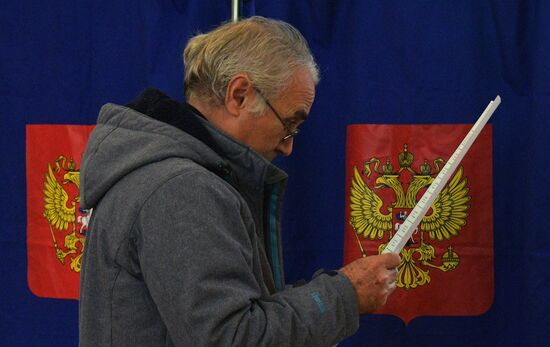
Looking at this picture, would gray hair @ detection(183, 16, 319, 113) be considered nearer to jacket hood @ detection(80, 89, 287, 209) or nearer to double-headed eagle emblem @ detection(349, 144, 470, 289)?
jacket hood @ detection(80, 89, 287, 209)

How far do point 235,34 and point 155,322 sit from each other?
466mm

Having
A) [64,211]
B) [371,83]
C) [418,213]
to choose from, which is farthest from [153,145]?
[64,211]

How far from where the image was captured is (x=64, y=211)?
2.04 meters

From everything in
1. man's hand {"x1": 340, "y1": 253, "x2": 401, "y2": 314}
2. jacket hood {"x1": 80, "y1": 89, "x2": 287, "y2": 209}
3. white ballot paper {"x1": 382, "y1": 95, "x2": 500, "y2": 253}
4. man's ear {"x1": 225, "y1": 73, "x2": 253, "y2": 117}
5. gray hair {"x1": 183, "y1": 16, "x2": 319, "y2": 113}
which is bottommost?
man's hand {"x1": 340, "y1": 253, "x2": 401, "y2": 314}

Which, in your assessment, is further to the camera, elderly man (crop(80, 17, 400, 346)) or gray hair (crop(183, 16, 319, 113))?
gray hair (crop(183, 16, 319, 113))

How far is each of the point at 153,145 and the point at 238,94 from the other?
0.17 m

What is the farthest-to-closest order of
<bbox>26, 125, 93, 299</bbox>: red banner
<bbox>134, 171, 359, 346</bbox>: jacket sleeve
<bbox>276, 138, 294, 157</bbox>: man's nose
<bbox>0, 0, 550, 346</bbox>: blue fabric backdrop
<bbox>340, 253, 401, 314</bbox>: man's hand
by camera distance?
1. <bbox>26, 125, 93, 299</bbox>: red banner
2. <bbox>0, 0, 550, 346</bbox>: blue fabric backdrop
3. <bbox>276, 138, 294, 157</bbox>: man's nose
4. <bbox>340, 253, 401, 314</bbox>: man's hand
5. <bbox>134, 171, 359, 346</bbox>: jacket sleeve

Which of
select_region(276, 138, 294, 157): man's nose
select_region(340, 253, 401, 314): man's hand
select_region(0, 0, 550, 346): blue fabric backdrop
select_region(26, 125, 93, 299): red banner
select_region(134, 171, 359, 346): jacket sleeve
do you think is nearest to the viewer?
select_region(134, 171, 359, 346): jacket sleeve

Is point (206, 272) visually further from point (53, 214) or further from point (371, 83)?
point (53, 214)

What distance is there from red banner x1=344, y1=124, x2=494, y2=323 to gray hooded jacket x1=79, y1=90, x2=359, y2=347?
2.31 ft

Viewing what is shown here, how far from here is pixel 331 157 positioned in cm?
181

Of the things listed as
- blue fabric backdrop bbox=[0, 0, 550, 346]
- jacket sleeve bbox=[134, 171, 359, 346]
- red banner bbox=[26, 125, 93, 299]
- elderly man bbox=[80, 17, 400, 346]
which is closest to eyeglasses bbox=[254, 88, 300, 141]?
elderly man bbox=[80, 17, 400, 346]

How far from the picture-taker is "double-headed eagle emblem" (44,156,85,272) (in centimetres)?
203

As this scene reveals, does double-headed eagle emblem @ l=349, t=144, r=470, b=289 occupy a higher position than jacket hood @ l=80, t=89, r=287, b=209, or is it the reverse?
jacket hood @ l=80, t=89, r=287, b=209
